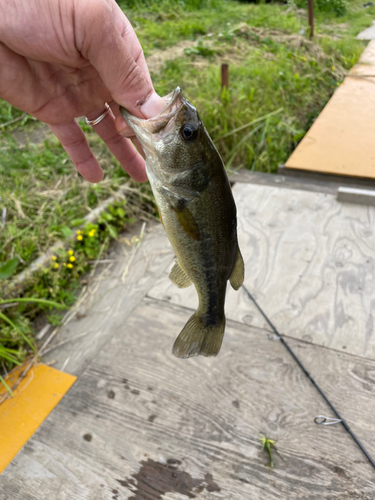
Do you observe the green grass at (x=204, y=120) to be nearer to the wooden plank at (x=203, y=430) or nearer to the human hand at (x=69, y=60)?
the wooden plank at (x=203, y=430)

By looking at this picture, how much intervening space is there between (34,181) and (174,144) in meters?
3.06

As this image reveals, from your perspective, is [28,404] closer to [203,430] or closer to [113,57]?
[203,430]

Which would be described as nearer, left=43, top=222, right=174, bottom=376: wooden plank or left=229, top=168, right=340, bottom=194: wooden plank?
left=43, top=222, right=174, bottom=376: wooden plank

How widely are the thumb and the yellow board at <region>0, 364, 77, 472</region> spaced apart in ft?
5.94

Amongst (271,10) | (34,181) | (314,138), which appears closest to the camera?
(34,181)

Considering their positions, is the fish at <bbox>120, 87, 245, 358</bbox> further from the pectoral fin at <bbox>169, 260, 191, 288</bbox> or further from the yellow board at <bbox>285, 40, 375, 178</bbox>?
the yellow board at <bbox>285, 40, 375, 178</bbox>

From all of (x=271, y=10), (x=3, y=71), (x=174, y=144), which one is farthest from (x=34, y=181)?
(x=271, y=10)

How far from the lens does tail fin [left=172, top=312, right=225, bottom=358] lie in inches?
59.2

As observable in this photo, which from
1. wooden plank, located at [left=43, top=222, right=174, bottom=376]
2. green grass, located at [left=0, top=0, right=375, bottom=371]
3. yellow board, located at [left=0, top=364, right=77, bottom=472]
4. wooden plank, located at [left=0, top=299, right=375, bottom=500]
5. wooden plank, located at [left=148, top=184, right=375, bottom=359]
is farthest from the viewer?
green grass, located at [left=0, top=0, right=375, bottom=371]

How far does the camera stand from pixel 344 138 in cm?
430

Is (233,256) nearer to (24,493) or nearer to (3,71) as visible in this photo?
(3,71)

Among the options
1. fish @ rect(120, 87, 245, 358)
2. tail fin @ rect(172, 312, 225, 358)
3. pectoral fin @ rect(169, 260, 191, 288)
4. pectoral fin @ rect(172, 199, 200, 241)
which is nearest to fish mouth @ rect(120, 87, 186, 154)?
fish @ rect(120, 87, 245, 358)

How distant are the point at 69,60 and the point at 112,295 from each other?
1.93 m

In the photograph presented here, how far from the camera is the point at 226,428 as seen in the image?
200cm
